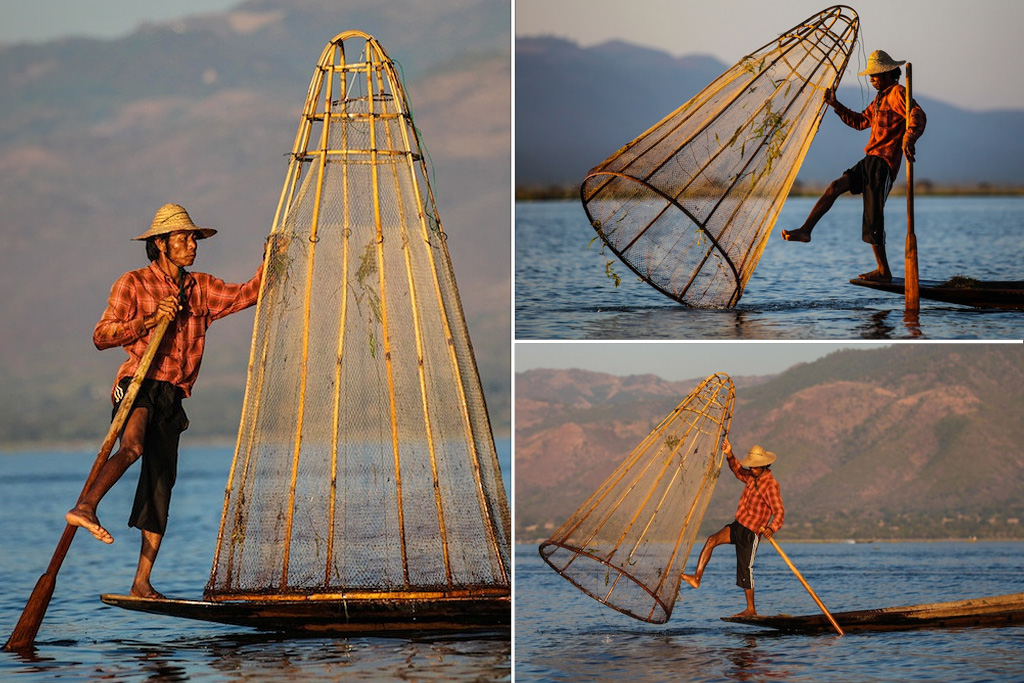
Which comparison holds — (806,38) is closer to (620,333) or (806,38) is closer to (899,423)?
(620,333)

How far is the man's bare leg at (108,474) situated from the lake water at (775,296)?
93.3 inches

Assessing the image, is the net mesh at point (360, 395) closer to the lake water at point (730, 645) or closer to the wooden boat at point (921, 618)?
the lake water at point (730, 645)

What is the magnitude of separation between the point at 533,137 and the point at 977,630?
10.5 meters

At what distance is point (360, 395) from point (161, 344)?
1.07 m

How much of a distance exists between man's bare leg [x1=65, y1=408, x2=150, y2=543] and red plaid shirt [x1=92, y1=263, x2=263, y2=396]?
247 mm

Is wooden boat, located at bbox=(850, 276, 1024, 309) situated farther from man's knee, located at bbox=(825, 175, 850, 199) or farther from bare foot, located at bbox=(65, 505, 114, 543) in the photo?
bare foot, located at bbox=(65, 505, 114, 543)

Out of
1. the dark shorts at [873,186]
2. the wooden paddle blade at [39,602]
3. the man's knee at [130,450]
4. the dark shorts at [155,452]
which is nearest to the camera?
the wooden paddle blade at [39,602]

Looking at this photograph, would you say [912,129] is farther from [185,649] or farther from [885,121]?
[185,649]

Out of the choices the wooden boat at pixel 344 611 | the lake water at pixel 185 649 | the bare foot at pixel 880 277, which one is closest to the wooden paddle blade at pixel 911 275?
the bare foot at pixel 880 277

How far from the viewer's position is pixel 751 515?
8.07m

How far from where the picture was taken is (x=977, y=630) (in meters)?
8.39

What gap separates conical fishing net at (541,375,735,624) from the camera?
7840 mm

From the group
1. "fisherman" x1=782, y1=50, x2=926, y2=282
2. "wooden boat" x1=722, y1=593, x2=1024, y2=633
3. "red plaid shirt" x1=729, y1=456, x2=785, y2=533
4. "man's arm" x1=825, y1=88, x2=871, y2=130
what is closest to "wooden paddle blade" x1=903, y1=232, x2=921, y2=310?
"fisherman" x1=782, y1=50, x2=926, y2=282

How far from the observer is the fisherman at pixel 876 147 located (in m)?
7.48
